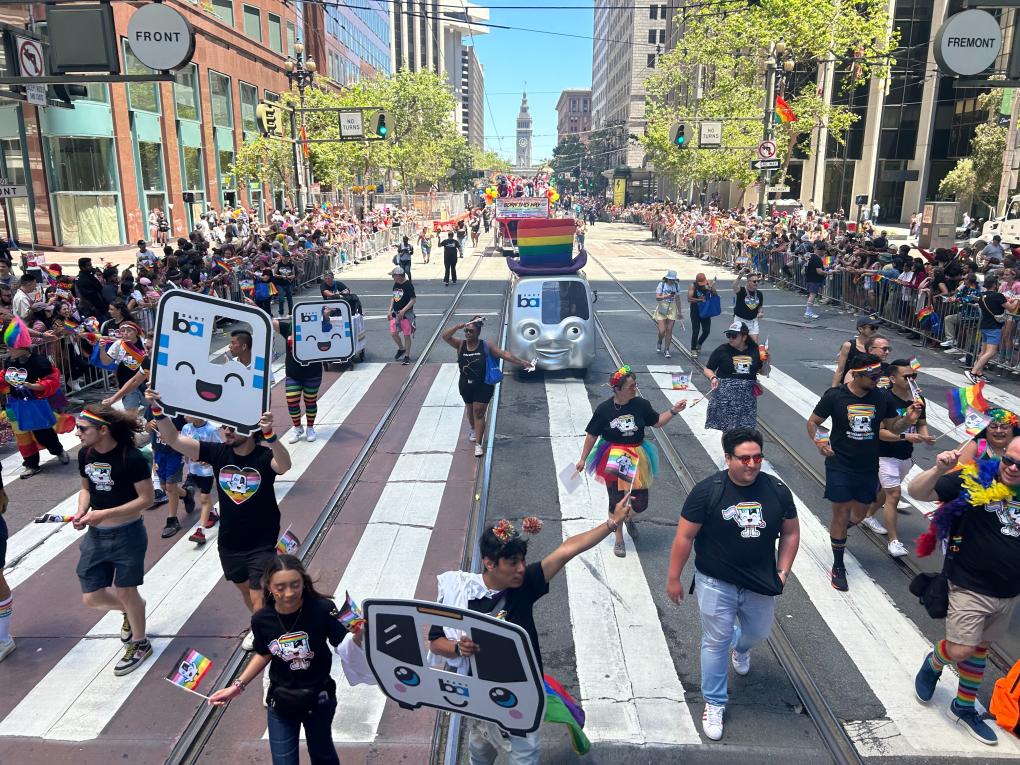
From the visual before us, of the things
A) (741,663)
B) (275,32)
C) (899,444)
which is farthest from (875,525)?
(275,32)

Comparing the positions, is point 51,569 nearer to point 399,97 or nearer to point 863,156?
point 399,97

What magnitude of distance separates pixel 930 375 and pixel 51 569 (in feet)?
42.0

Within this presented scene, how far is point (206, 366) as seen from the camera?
509 centimetres

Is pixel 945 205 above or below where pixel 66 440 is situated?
above

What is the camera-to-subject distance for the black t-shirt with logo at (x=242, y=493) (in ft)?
15.7

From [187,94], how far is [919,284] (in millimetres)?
35382

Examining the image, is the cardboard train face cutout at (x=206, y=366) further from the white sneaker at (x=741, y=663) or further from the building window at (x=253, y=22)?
the building window at (x=253, y=22)

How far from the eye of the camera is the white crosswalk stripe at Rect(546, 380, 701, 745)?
461 centimetres

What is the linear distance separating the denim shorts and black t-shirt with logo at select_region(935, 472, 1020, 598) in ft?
32.3

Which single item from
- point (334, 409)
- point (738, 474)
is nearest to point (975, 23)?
point (738, 474)

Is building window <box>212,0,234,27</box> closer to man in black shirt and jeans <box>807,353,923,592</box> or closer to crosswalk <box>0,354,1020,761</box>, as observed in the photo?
crosswalk <box>0,354,1020,761</box>

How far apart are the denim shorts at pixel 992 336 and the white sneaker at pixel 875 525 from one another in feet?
23.6

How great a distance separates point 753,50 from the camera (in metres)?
35.0

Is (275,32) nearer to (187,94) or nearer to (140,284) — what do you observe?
(187,94)
